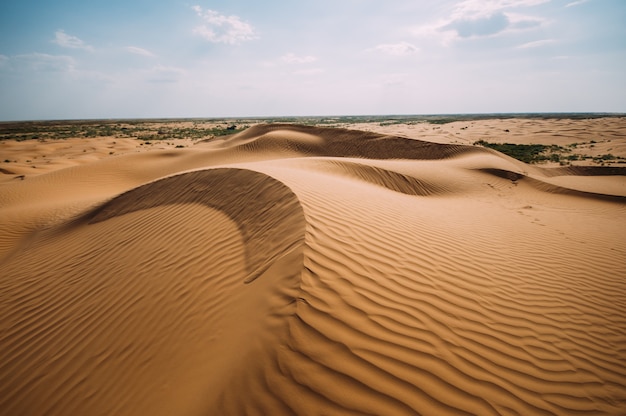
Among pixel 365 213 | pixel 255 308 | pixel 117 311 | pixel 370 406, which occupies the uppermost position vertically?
pixel 365 213

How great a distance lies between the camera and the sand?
2.26 meters

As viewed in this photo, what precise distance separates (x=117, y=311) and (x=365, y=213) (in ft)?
12.5

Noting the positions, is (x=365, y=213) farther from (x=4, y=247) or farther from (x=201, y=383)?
(x=4, y=247)

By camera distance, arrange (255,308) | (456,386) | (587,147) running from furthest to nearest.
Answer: (587,147) < (255,308) < (456,386)

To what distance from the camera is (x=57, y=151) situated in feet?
80.9

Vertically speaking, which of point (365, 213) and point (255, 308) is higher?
point (365, 213)

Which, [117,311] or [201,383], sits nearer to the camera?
[201,383]

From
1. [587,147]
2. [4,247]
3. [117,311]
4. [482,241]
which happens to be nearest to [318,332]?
[117,311]

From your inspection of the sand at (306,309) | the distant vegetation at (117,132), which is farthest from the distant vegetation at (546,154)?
the distant vegetation at (117,132)

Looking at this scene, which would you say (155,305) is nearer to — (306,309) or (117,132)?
(306,309)

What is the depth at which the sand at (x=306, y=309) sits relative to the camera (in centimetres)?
226

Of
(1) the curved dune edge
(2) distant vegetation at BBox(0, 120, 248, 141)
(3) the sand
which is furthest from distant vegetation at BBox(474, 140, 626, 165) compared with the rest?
(2) distant vegetation at BBox(0, 120, 248, 141)

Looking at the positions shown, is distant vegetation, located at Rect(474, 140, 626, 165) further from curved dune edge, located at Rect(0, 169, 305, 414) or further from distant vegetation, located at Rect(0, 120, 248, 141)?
distant vegetation, located at Rect(0, 120, 248, 141)

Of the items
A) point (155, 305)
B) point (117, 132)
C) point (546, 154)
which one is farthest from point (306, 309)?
point (117, 132)
